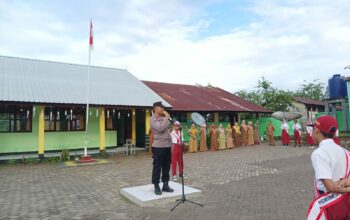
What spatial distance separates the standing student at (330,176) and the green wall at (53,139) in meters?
13.4

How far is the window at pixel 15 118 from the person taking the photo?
13312 mm

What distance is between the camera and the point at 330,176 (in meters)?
2.45

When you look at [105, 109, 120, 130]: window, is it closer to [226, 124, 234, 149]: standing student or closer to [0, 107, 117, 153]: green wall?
[0, 107, 117, 153]: green wall

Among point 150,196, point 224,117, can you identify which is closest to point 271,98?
point 224,117

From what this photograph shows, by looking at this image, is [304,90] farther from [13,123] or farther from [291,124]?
[13,123]

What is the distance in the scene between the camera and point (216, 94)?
2417 cm

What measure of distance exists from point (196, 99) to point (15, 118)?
444 inches

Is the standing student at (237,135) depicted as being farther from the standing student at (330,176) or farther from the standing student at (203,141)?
the standing student at (330,176)

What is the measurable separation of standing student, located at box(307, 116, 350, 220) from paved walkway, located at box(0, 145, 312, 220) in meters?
2.66

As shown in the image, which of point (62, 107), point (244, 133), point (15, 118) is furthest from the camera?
point (244, 133)

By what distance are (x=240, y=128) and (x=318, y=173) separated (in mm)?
17297

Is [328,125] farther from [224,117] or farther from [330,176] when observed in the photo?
[224,117]

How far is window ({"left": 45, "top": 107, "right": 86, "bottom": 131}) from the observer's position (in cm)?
1447

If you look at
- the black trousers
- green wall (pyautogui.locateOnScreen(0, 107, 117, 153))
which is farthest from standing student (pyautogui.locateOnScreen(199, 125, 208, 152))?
the black trousers
